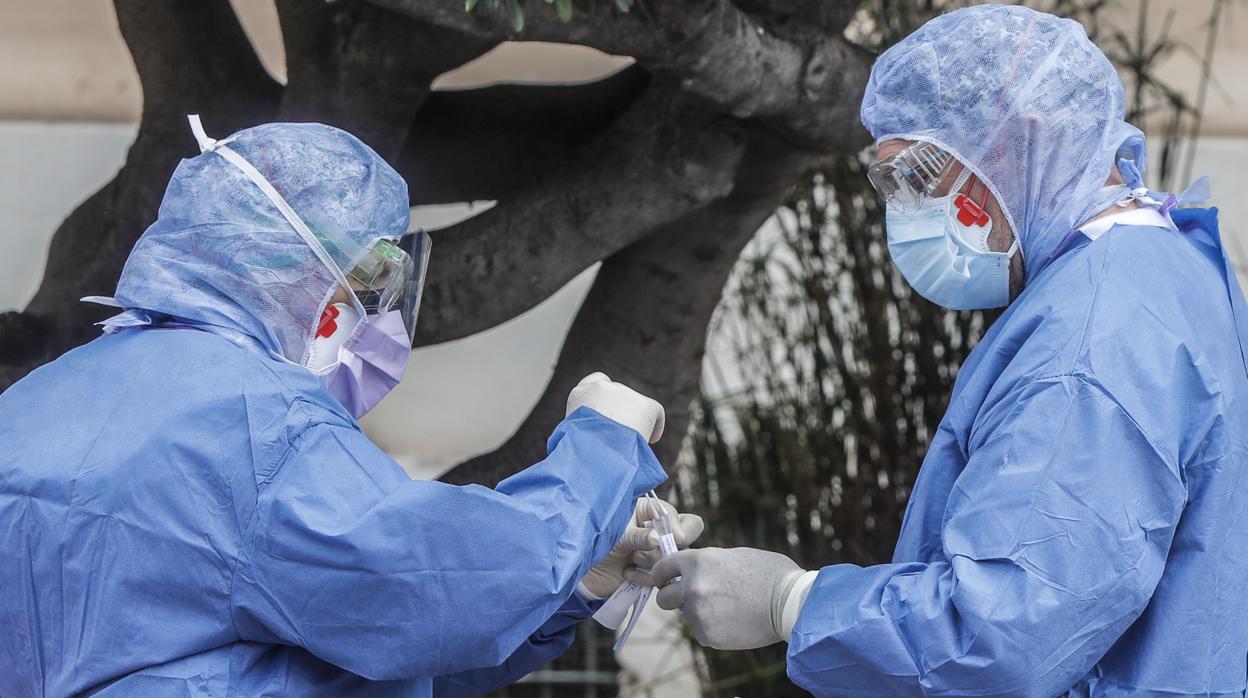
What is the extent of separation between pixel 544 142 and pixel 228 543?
1449 mm

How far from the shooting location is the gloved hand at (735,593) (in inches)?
73.9

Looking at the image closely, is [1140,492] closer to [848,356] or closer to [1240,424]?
[1240,424]

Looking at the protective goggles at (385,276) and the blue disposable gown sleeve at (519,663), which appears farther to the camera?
the blue disposable gown sleeve at (519,663)

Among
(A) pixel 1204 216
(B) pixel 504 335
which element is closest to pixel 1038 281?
(A) pixel 1204 216

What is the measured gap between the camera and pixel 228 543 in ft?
5.30

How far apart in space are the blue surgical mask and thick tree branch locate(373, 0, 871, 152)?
0.52m

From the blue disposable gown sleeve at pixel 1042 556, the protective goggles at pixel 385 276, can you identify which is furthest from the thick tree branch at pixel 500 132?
Answer: the blue disposable gown sleeve at pixel 1042 556

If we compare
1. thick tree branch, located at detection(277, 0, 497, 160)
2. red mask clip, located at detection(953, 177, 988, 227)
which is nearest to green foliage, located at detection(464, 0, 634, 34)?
thick tree branch, located at detection(277, 0, 497, 160)

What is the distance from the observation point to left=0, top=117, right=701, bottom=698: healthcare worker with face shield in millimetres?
1621

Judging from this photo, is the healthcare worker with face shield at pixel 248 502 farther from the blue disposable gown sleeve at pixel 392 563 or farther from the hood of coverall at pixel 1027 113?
the hood of coverall at pixel 1027 113

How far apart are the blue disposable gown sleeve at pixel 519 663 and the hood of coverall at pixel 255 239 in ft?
1.94

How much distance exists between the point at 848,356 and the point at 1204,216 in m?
2.06

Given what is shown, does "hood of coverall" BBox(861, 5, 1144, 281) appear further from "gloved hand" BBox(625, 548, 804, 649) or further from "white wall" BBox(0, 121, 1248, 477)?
"white wall" BBox(0, 121, 1248, 477)

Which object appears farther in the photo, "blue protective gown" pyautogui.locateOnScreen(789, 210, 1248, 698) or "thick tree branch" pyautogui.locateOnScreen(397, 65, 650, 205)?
"thick tree branch" pyautogui.locateOnScreen(397, 65, 650, 205)
